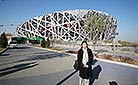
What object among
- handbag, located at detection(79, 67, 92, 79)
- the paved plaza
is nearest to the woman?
handbag, located at detection(79, 67, 92, 79)

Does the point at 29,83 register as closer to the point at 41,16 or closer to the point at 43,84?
the point at 43,84

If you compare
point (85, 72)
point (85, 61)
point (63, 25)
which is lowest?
point (85, 72)

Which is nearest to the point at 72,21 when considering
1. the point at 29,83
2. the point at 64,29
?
the point at 64,29

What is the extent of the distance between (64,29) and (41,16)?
12979 mm

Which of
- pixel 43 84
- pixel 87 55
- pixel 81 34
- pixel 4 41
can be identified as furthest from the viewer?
pixel 81 34

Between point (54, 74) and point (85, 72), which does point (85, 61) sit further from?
point (54, 74)

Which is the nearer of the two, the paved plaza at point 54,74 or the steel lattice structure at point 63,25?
the paved plaza at point 54,74

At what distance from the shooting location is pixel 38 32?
307ft

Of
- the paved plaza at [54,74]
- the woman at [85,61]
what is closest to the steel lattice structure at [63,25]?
the paved plaza at [54,74]

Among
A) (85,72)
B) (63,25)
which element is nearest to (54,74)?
(85,72)

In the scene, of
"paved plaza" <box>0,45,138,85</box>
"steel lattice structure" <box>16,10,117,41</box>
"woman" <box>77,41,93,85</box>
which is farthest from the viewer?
"steel lattice structure" <box>16,10,117,41</box>

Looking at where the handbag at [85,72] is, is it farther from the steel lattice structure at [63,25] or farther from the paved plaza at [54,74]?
the steel lattice structure at [63,25]

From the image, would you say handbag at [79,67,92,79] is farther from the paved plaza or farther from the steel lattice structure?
the steel lattice structure

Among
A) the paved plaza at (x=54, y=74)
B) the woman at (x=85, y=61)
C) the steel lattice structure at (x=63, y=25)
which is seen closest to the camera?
the woman at (x=85, y=61)
